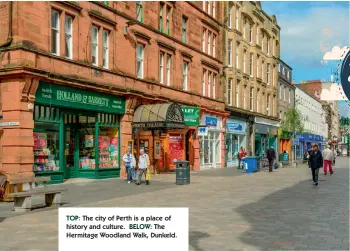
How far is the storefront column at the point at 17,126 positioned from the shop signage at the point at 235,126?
23.5 meters

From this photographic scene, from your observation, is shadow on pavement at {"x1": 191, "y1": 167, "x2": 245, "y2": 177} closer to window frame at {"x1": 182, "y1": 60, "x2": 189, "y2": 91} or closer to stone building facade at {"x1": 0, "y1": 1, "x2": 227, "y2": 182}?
stone building facade at {"x1": 0, "y1": 1, "x2": 227, "y2": 182}

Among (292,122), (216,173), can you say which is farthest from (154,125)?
(292,122)

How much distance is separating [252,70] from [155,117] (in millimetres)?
24206

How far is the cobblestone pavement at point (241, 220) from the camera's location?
753cm

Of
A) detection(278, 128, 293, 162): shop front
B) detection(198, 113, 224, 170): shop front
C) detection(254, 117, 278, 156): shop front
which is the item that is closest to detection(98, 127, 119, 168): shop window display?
detection(198, 113, 224, 170): shop front

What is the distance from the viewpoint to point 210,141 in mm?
35844

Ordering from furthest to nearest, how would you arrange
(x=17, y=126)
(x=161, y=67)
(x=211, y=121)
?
(x=211, y=121) → (x=161, y=67) → (x=17, y=126)

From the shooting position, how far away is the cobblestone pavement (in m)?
7.53

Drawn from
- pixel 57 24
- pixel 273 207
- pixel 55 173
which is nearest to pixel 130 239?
pixel 273 207

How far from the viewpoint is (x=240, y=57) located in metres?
41.9

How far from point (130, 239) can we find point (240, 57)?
3873 centimetres

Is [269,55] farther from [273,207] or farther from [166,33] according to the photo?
[273,207]

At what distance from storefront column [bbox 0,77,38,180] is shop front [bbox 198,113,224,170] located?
53.2 ft

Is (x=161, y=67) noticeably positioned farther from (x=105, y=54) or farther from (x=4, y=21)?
(x=4, y=21)
